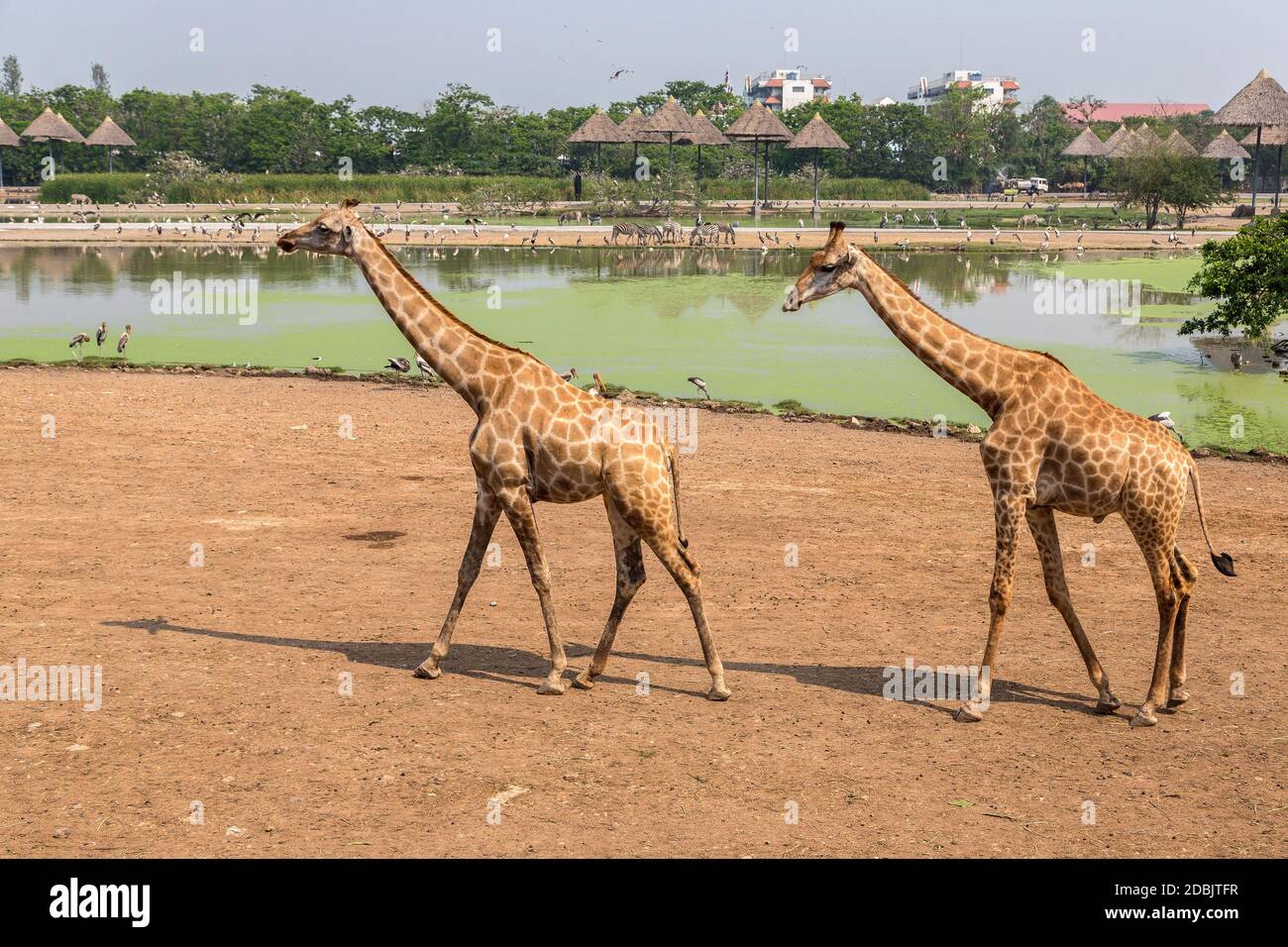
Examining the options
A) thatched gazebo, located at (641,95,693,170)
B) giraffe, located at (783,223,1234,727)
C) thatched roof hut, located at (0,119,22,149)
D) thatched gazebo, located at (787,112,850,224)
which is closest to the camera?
giraffe, located at (783,223,1234,727)

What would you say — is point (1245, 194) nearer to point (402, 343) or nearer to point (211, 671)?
point (402, 343)

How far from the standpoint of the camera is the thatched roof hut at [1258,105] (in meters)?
63.3

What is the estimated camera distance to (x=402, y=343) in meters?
26.7

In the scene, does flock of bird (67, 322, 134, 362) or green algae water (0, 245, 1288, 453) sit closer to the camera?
green algae water (0, 245, 1288, 453)

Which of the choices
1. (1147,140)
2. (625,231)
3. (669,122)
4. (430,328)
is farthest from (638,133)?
(430,328)

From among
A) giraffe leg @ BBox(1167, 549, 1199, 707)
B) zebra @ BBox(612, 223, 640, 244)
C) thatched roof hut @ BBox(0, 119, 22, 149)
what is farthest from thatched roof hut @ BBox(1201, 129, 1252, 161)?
giraffe leg @ BBox(1167, 549, 1199, 707)

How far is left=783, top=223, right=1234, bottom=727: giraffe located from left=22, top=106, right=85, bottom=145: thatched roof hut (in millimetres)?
75542

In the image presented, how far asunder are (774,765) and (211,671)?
3964mm

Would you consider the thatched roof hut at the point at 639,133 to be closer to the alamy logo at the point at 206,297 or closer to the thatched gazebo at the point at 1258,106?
the thatched gazebo at the point at 1258,106

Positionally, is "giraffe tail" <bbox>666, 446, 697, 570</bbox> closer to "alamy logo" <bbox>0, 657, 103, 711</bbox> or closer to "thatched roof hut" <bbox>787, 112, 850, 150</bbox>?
"alamy logo" <bbox>0, 657, 103, 711</bbox>

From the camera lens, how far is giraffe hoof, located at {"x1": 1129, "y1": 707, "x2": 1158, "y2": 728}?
880 centimetres

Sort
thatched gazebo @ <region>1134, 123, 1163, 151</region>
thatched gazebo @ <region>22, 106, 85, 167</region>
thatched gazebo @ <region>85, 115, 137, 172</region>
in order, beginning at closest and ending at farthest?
thatched gazebo @ <region>1134, 123, 1163, 151</region>, thatched gazebo @ <region>85, 115, 137, 172</region>, thatched gazebo @ <region>22, 106, 85, 167</region>

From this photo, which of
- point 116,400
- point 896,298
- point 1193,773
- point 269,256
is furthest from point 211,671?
point 269,256

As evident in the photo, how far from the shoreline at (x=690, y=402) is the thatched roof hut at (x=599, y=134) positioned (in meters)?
47.0
